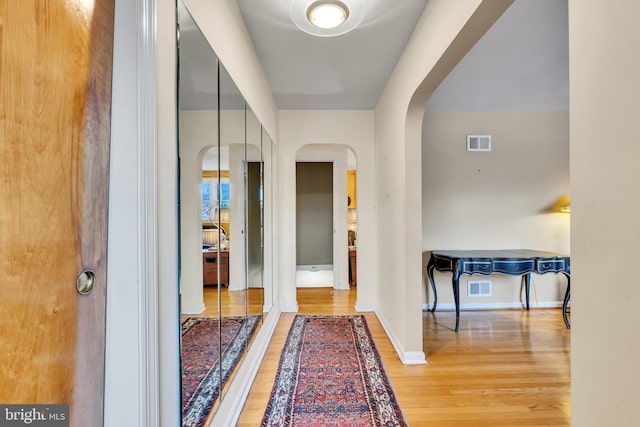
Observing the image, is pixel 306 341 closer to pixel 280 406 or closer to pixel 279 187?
pixel 280 406

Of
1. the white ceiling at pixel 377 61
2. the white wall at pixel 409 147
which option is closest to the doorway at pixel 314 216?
the white ceiling at pixel 377 61

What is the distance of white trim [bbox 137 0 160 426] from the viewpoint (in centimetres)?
84

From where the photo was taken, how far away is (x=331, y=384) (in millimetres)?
2049

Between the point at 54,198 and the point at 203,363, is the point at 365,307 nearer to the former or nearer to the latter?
the point at 203,363

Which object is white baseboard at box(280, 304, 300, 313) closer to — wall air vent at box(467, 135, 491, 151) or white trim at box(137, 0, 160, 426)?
white trim at box(137, 0, 160, 426)

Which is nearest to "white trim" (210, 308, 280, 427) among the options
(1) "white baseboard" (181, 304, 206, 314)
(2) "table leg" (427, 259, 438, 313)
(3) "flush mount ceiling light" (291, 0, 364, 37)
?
(1) "white baseboard" (181, 304, 206, 314)

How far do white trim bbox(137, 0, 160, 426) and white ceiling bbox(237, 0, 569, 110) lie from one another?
125 cm

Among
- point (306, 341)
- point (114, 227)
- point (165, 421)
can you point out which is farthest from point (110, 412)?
point (306, 341)

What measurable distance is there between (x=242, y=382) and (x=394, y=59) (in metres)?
2.76

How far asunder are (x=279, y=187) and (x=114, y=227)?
9.26ft

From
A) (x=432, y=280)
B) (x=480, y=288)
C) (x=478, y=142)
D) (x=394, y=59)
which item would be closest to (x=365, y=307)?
(x=432, y=280)

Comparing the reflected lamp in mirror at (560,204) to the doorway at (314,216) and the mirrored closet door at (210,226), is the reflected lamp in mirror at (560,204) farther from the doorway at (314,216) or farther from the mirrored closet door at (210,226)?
the mirrored closet door at (210,226)

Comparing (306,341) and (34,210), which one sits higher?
(34,210)

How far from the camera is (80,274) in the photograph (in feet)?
2.49
